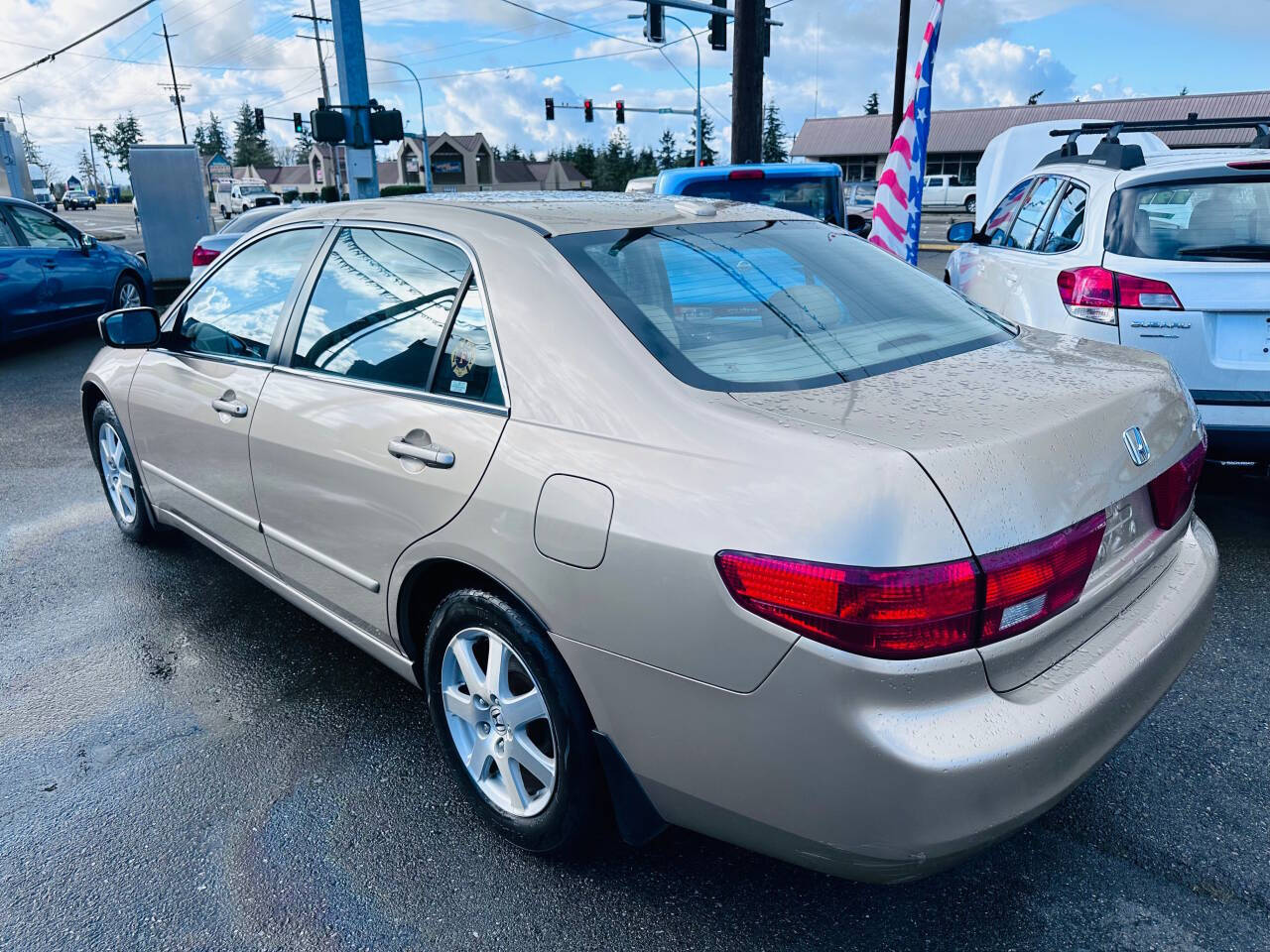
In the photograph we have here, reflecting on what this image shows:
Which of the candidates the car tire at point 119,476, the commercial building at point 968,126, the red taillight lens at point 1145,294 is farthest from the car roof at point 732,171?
the commercial building at point 968,126

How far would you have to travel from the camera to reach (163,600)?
12.8 feet

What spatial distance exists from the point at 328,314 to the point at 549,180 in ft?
306

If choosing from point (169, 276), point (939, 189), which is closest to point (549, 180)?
point (939, 189)

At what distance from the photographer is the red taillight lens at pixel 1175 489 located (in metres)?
2.13

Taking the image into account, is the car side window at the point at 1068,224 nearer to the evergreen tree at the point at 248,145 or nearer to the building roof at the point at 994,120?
the building roof at the point at 994,120

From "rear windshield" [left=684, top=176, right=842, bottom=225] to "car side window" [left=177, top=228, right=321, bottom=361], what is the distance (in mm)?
4377

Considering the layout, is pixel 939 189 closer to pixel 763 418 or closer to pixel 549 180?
pixel 763 418

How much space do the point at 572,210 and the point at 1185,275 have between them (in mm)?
2901

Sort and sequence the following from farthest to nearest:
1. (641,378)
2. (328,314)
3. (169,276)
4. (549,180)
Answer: (549,180) → (169,276) → (328,314) → (641,378)

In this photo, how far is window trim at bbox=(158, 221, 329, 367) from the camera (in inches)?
118

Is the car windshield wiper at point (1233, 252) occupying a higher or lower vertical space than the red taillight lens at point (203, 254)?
higher

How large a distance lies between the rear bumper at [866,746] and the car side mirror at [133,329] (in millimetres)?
2558

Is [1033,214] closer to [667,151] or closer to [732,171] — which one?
[732,171]

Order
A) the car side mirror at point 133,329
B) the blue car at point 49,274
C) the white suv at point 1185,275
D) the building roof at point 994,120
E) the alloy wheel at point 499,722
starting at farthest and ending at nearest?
the building roof at point 994,120
the blue car at point 49,274
the white suv at point 1185,275
the car side mirror at point 133,329
the alloy wheel at point 499,722
